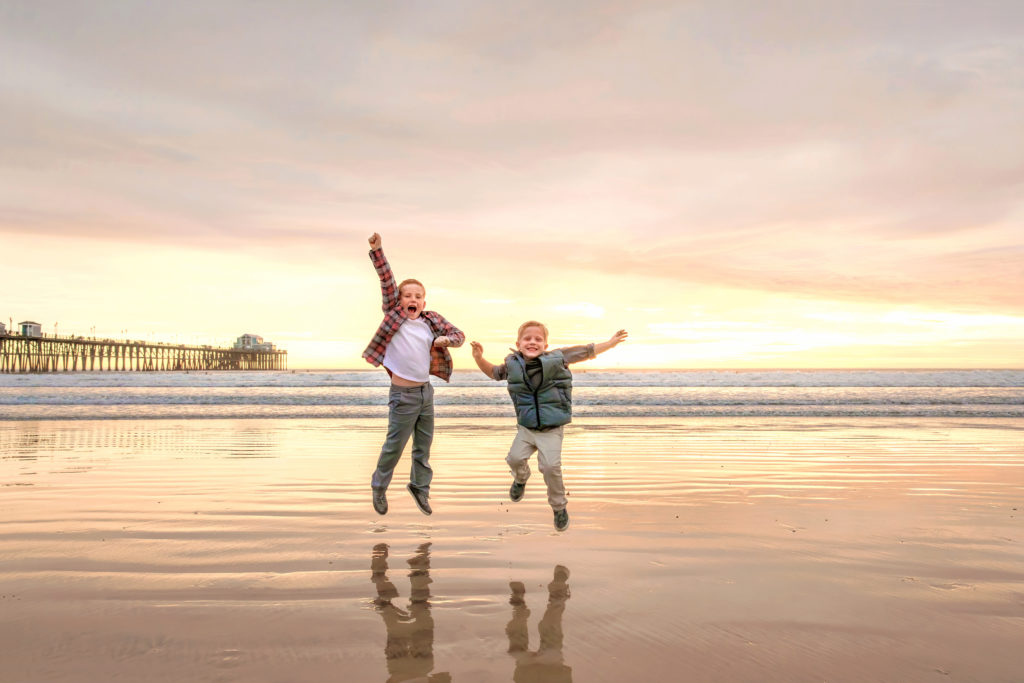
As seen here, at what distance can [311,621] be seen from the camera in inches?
154

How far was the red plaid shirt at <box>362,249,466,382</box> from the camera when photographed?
6.38m

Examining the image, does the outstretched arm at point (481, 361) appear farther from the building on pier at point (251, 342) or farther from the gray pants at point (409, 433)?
the building on pier at point (251, 342)

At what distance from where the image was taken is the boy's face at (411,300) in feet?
21.2

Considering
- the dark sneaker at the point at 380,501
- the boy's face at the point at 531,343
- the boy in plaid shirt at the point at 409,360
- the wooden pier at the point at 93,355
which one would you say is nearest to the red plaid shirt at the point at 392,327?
the boy in plaid shirt at the point at 409,360

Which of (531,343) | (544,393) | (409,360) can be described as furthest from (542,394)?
(409,360)

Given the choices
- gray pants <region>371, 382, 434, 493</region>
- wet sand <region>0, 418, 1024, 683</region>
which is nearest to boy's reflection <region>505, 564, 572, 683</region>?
wet sand <region>0, 418, 1024, 683</region>

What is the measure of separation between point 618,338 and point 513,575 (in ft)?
8.20

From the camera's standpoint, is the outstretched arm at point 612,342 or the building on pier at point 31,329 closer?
the outstretched arm at point 612,342

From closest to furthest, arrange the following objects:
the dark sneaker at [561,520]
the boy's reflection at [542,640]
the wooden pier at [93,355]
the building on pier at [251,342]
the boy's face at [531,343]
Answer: the boy's reflection at [542,640] → the dark sneaker at [561,520] → the boy's face at [531,343] → the wooden pier at [93,355] → the building on pier at [251,342]

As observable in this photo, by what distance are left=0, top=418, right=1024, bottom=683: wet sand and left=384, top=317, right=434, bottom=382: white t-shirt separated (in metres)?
1.43

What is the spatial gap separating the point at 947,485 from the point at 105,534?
29.8ft

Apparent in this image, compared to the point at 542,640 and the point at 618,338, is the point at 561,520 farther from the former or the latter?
the point at 542,640

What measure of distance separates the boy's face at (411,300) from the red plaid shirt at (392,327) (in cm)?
5

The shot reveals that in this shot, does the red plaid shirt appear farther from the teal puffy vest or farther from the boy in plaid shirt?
the teal puffy vest
